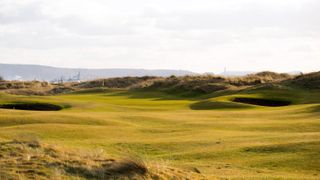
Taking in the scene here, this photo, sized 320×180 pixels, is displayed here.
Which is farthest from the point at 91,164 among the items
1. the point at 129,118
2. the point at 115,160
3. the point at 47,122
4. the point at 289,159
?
the point at 129,118

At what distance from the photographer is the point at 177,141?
2461cm

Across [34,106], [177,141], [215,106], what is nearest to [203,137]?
[177,141]

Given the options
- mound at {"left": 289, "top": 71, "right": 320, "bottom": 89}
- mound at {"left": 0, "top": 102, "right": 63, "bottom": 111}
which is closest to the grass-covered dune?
mound at {"left": 0, "top": 102, "right": 63, "bottom": 111}

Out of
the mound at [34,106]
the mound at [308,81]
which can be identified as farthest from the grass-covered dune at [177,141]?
the mound at [308,81]

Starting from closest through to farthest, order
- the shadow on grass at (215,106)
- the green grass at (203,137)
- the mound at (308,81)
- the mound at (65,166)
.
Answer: the mound at (65,166)
the green grass at (203,137)
the shadow on grass at (215,106)
the mound at (308,81)

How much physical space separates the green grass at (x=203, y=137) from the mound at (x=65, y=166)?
2425 millimetres

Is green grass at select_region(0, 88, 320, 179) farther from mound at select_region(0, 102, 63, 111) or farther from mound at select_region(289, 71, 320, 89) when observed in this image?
mound at select_region(289, 71, 320, 89)

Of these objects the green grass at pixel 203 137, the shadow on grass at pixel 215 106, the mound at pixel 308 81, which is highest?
the mound at pixel 308 81

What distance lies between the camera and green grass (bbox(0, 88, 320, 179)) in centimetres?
1877

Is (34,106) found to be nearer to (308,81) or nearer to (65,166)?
(308,81)

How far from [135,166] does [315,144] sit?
9.93 m

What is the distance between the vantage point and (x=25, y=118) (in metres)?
32.5

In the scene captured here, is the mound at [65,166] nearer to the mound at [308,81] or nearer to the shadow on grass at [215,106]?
the shadow on grass at [215,106]

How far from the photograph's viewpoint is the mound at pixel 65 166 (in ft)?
42.8
